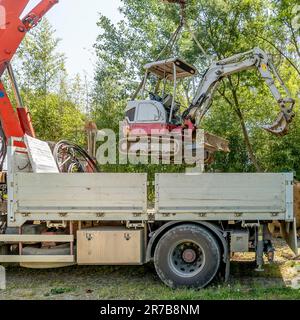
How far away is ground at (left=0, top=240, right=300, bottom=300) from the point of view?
606 centimetres

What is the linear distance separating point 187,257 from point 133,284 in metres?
0.99

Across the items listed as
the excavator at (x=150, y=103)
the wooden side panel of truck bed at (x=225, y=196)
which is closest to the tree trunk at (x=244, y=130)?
the excavator at (x=150, y=103)

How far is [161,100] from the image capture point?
917 cm

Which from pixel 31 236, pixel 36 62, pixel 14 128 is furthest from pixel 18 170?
pixel 36 62

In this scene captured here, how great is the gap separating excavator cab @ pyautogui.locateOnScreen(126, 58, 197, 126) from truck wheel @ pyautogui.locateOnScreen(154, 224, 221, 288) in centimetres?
302

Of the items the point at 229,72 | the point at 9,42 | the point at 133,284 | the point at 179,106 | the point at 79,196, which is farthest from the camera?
the point at 229,72

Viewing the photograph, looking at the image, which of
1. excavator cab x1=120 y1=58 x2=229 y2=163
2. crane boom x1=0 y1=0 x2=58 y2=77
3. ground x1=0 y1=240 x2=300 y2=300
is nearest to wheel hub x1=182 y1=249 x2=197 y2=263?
ground x1=0 y1=240 x2=300 y2=300

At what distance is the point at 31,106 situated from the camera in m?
16.3

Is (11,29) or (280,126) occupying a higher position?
(11,29)

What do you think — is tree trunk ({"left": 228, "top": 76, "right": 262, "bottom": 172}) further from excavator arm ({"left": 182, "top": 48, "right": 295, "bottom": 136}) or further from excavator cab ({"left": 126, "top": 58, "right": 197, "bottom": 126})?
excavator cab ({"left": 126, "top": 58, "right": 197, "bottom": 126})

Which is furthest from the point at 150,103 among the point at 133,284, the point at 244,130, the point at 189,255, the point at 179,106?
the point at 244,130

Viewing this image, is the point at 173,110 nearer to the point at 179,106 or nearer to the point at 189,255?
the point at 179,106
